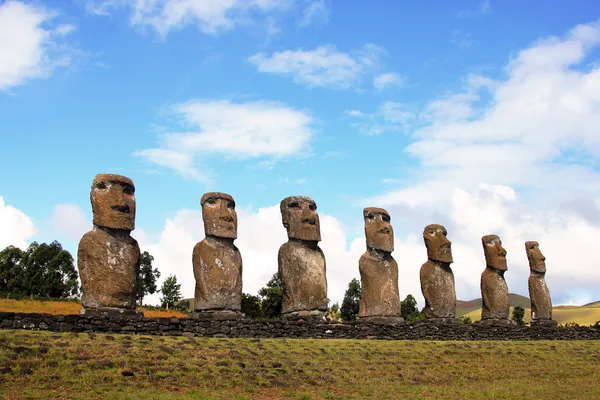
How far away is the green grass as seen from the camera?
13.3 meters

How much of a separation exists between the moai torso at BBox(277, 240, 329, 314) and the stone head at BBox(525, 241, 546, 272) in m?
13.7

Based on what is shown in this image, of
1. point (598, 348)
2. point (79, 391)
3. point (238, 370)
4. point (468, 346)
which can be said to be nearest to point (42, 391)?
point (79, 391)

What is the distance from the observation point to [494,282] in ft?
92.5

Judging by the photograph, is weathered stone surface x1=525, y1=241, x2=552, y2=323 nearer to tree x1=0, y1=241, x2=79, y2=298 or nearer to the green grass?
the green grass

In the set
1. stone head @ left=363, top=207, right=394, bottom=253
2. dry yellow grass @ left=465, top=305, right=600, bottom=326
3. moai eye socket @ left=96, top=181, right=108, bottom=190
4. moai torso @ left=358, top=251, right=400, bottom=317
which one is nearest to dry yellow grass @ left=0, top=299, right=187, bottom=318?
moai torso @ left=358, top=251, right=400, bottom=317

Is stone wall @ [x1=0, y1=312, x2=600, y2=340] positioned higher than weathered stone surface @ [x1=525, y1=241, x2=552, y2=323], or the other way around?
weathered stone surface @ [x1=525, y1=241, x2=552, y2=323]

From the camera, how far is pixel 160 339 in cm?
1691

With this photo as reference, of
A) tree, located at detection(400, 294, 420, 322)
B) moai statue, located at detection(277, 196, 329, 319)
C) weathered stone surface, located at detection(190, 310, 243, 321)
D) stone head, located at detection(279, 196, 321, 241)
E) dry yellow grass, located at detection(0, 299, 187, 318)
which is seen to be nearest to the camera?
weathered stone surface, located at detection(190, 310, 243, 321)

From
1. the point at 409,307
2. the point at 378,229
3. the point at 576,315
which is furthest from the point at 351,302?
the point at 576,315

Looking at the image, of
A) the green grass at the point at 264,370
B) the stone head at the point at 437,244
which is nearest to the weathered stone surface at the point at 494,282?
the stone head at the point at 437,244

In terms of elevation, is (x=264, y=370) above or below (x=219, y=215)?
below

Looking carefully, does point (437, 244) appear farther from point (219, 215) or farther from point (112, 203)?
point (112, 203)

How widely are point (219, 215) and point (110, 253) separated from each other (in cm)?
381

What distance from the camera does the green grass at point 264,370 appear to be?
43.6ft
